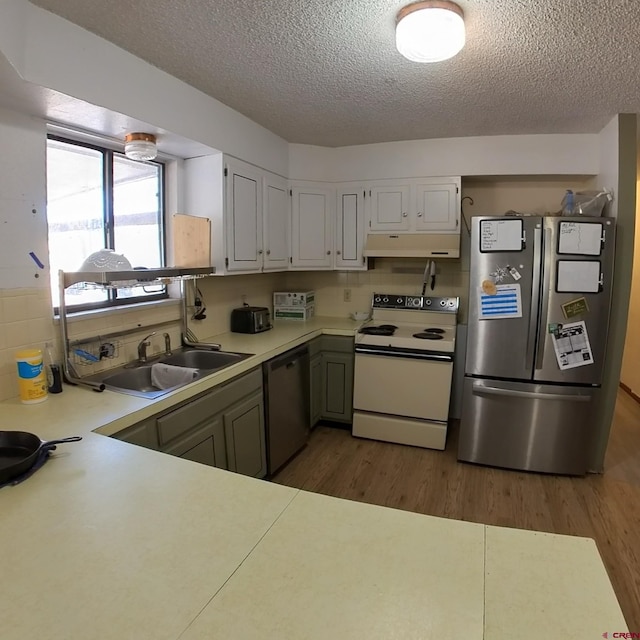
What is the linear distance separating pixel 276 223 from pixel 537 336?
6.57 feet

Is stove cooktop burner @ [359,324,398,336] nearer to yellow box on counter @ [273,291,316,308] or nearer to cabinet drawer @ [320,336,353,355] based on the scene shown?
cabinet drawer @ [320,336,353,355]

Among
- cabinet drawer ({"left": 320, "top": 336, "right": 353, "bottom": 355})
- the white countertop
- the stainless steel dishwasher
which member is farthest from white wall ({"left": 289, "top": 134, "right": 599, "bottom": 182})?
the white countertop

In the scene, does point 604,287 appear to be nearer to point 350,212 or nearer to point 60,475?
point 350,212

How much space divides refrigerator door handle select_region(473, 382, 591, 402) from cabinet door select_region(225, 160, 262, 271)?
5.77ft

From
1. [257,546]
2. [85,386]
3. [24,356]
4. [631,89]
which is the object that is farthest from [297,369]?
[631,89]

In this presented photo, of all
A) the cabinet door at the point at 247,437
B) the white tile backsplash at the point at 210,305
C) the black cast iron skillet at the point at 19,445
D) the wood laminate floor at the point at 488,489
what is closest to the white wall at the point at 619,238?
the wood laminate floor at the point at 488,489

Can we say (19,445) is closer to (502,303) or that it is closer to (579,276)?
(502,303)

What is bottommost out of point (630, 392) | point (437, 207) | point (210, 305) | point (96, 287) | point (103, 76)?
point (630, 392)

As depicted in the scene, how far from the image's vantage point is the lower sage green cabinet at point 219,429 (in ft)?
5.68

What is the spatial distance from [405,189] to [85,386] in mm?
2591

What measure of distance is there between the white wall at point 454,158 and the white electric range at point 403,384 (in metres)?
1.25

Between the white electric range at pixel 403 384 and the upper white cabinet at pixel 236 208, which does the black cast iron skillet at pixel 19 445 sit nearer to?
the upper white cabinet at pixel 236 208

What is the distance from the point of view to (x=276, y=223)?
3.20 m

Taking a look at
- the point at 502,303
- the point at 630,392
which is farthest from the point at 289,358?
the point at 630,392
